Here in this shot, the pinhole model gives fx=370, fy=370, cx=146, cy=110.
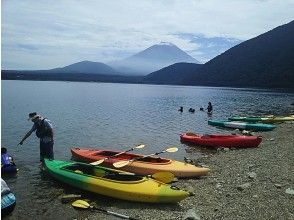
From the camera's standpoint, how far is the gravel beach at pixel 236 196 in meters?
12.7

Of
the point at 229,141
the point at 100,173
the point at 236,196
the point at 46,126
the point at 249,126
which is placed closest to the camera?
the point at 236,196

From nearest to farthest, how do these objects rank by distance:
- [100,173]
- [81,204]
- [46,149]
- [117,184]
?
[81,204]
[117,184]
[100,173]
[46,149]

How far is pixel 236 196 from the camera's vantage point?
14.4m

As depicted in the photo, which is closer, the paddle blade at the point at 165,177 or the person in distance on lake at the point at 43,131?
the paddle blade at the point at 165,177

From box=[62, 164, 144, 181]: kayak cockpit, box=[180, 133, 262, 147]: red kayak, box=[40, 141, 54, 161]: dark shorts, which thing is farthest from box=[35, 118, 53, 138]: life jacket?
box=[180, 133, 262, 147]: red kayak

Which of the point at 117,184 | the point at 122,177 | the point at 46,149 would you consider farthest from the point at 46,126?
the point at 117,184

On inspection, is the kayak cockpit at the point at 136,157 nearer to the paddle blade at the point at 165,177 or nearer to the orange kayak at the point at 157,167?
the orange kayak at the point at 157,167

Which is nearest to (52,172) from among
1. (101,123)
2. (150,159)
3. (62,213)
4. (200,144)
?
(62,213)

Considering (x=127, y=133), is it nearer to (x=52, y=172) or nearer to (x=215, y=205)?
(x=52, y=172)

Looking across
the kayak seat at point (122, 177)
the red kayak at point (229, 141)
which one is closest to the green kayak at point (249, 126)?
the red kayak at point (229, 141)

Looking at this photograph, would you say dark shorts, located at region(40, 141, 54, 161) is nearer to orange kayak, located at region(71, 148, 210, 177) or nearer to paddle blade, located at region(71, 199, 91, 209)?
orange kayak, located at region(71, 148, 210, 177)

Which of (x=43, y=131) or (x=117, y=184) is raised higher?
(x=43, y=131)

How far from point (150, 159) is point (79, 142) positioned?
13.7 m

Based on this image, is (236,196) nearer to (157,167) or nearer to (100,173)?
(157,167)
